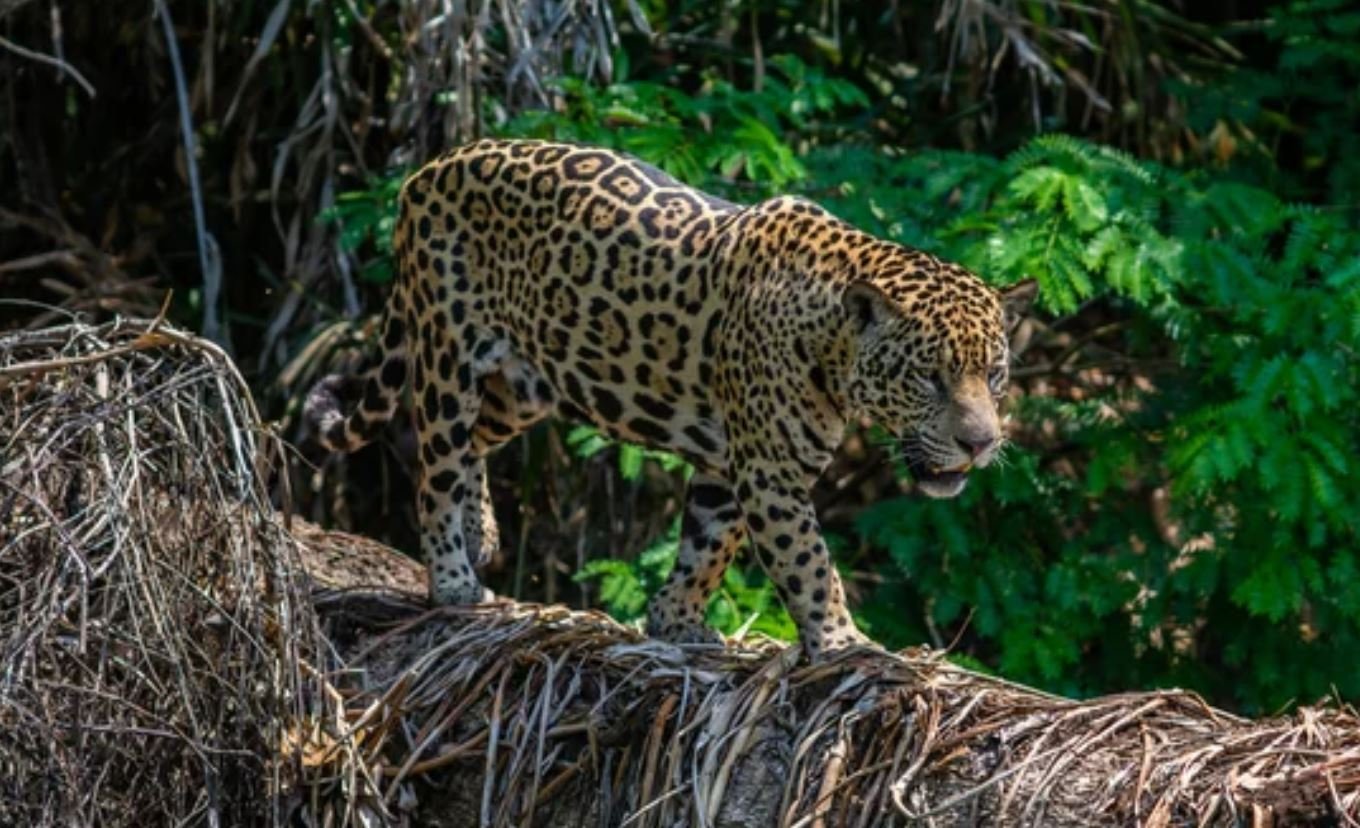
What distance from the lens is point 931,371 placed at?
857 centimetres

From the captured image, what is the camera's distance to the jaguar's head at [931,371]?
849cm

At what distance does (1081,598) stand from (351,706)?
4846 mm

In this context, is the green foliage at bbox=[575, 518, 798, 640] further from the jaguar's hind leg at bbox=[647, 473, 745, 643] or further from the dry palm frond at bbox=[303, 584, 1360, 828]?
the dry palm frond at bbox=[303, 584, 1360, 828]

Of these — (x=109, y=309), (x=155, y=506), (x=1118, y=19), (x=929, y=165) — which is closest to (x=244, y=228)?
(x=109, y=309)

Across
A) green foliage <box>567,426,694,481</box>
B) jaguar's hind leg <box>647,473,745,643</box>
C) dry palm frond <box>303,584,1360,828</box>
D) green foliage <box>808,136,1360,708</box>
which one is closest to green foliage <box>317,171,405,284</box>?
green foliage <box>567,426,694,481</box>

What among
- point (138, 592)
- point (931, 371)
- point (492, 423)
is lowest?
point (492, 423)

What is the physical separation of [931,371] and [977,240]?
3974 mm

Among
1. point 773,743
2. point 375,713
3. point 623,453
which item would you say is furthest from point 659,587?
point 773,743

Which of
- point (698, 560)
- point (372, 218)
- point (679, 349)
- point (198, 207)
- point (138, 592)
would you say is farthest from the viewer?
point (198, 207)

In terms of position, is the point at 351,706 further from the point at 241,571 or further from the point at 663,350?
the point at 663,350

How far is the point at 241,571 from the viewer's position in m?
8.03

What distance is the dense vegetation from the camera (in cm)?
1238

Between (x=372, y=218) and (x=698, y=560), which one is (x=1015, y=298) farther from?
(x=372, y=218)

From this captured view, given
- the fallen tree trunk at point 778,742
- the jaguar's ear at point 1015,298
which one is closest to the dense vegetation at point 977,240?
the jaguar's ear at point 1015,298
